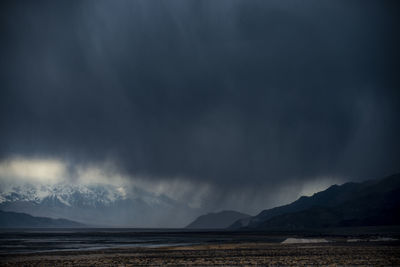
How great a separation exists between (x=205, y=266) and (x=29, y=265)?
2964 cm

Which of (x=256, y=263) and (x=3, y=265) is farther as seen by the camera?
(x=3, y=265)

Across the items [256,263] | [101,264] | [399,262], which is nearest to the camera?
[399,262]

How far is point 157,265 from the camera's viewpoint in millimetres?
57062

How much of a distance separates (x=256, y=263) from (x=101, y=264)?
2482cm

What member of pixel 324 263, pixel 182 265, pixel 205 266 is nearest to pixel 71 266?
pixel 182 265

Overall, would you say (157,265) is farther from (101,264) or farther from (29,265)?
(29,265)

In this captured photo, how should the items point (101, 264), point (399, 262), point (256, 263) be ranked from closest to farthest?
point (399, 262)
point (256, 263)
point (101, 264)

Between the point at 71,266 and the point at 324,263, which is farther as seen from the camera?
the point at 71,266

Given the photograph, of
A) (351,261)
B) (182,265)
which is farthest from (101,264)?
(351,261)

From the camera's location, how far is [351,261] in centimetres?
5462

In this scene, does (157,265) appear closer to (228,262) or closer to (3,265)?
(228,262)

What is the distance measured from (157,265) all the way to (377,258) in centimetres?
3428

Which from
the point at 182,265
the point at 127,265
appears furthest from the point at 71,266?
the point at 182,265

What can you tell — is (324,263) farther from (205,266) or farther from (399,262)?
(205,266)
